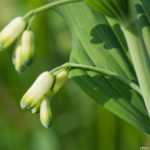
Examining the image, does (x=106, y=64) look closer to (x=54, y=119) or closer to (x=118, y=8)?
(x=118, y=8)

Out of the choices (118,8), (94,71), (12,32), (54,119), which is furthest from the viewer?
(54,119)

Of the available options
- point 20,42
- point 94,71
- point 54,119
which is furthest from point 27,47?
point 54,119

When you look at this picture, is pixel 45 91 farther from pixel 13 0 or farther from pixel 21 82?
pixel 13 0

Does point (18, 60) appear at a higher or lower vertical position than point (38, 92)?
higher

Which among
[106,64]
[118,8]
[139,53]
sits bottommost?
[106,64]

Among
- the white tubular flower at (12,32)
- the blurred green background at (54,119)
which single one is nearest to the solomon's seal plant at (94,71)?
the white tubular flower at (12,32)

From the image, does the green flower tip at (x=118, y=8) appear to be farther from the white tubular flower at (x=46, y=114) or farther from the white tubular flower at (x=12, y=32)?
the white tubular flower at (x=46, y=114)

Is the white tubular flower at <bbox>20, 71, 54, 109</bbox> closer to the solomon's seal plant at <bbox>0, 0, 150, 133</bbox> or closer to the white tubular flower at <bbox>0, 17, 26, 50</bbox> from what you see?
the solomon's seal plant at <bbox>0, 0, 150, 133</bbox>

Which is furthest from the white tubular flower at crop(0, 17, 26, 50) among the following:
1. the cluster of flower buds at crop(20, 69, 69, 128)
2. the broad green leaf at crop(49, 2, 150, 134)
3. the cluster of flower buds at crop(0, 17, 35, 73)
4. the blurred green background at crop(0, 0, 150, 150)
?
the blurred green background at crop(0, 0, 150, 150)
